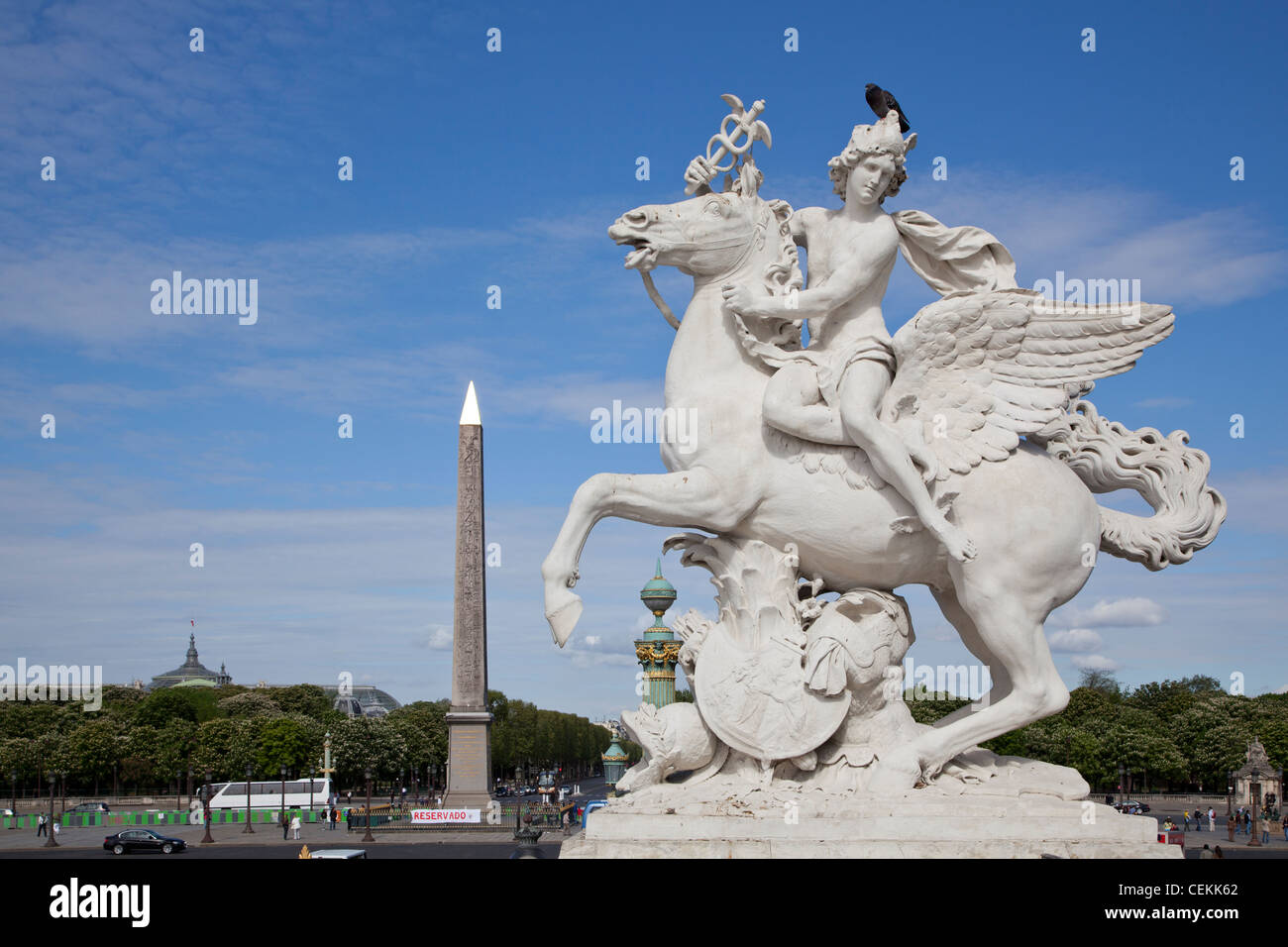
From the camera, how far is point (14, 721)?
2596 inches

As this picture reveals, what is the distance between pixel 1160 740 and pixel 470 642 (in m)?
29.5

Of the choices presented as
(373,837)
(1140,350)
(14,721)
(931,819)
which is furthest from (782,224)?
(14,721)

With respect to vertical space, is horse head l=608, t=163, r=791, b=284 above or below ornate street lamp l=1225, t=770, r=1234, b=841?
above

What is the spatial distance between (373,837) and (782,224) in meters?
35.1

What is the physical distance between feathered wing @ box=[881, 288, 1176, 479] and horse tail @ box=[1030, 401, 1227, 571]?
11.1 inches

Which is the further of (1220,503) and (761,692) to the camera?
(1220,503)

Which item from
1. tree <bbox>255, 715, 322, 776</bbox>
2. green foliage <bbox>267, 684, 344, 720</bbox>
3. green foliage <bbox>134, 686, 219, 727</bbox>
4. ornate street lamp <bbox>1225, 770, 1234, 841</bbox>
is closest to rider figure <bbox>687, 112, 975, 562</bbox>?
ornate street lamp <bbox>1225, 770, 1234, 841</bbox>

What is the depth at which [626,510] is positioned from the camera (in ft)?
24.9

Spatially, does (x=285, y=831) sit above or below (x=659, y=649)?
below

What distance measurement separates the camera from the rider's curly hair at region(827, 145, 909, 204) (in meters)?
7.80

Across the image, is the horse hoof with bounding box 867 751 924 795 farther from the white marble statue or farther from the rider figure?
the rider figure

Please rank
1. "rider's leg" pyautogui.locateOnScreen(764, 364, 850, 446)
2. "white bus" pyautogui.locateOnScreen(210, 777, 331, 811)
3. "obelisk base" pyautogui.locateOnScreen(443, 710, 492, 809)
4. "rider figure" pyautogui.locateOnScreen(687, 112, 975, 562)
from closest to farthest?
"rider figure" pyautogui.locateOnScreen(687, 112, 975, 562) → "rider's leg" pyautogui.locateOnScreen(764, 364, 850, 446) → "obelisk base" pyautogui.locateOnScreen(443, 710, 492, 809) → "white bus" pyautogui.locateOnScreen(210, 777, 331, 811)

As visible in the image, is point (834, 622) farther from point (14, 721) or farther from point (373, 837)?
point (14, 721)

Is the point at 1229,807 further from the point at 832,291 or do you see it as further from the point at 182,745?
the point at 182,745
